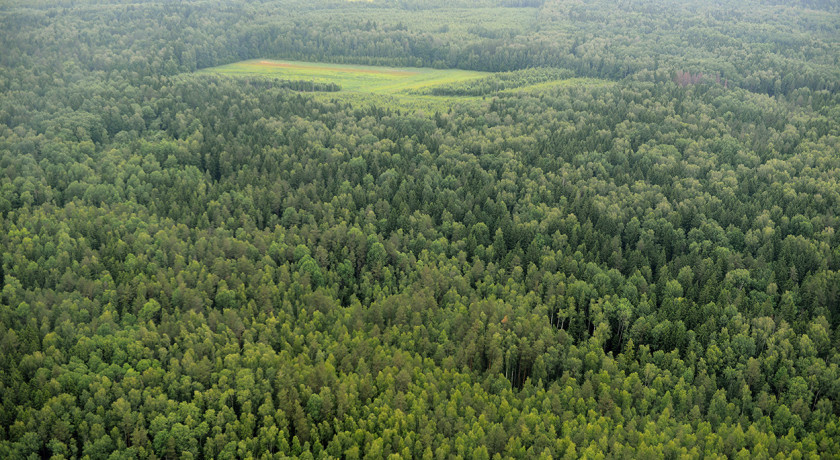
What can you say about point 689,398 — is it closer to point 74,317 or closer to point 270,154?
point 74,317

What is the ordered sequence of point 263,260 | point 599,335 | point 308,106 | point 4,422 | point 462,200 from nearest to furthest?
point 4,422 → point 599,335 → point 263,260 → point 462,200 → point 308,106

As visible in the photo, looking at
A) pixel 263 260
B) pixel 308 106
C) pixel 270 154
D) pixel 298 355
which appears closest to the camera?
pixel 298 355

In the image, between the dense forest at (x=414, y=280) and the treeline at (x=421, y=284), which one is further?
the treeline at (x=421, y=284)

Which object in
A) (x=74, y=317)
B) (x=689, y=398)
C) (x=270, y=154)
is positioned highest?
(x=270, y=154)

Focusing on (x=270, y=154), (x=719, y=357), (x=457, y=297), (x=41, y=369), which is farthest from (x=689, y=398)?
(x=270, y=154)

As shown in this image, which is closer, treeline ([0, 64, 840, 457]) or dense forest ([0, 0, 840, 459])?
dense forest ([0, 0, 840, 459])

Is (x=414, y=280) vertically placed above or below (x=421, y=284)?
above

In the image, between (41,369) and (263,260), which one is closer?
(41,369)

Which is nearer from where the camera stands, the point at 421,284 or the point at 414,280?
the point at 421,284
